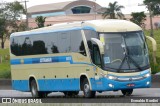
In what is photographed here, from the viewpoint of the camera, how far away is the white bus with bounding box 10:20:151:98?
25719 millimetres

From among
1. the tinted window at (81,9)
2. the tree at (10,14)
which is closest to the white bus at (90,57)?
the tree at (10,14)

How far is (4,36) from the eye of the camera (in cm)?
11875

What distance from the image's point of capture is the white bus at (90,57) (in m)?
25.7

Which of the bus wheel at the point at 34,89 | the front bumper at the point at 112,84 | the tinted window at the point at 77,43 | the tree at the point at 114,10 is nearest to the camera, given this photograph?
the front bumper at the point at 112,84

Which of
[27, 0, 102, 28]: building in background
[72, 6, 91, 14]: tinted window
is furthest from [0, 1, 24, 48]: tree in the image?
[72, 6, 91, 14]: tinted window

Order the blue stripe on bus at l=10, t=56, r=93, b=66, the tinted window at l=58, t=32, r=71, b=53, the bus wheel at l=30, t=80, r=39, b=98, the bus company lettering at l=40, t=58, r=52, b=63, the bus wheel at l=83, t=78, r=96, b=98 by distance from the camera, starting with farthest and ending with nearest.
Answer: the bus wheel at l=30, t=80, r=39, b=98, the bus company lettering at l=40, t=58, r=52, b=63, the blue stripe on bus at l=10, t=56, r=93, b=66, the tinted window at l=58, t=32, r=71, b=53, the bus wheel at l=83, t=78, r=96, b=98

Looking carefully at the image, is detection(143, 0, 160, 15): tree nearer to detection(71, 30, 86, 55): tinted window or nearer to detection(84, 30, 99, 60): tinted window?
detection(71, 30, 86, 55): tinted window

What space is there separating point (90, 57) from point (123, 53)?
141cm

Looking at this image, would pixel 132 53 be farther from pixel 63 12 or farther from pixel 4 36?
pixel 63 12

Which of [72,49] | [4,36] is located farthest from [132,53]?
[4,36]

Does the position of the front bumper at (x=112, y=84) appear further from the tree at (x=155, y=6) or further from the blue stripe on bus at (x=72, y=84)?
the tree at (x=155, y=6)

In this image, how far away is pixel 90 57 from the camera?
26.3 metres

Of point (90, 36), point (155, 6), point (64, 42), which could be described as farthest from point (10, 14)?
point (90, 36)

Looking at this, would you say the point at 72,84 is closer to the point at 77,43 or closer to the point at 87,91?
the point at 87,91
